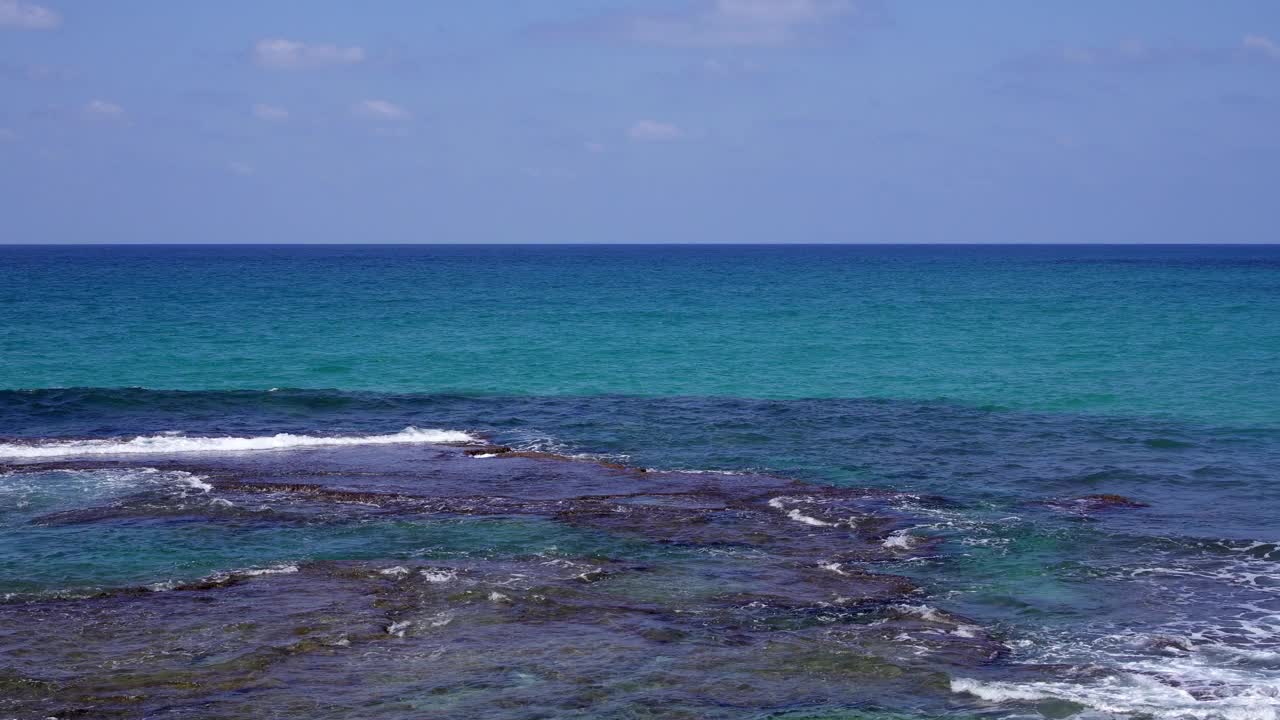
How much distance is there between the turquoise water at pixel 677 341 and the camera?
125 feet

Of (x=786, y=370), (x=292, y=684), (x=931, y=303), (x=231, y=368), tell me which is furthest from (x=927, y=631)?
(x=931, y=303)

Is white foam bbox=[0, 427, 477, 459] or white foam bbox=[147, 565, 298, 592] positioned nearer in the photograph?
white foam bbox=[147, 565, 298, 592]

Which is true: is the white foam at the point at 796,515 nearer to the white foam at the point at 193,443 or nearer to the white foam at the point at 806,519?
the white foam at the point at 806,519

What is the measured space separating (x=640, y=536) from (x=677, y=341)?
110 ft

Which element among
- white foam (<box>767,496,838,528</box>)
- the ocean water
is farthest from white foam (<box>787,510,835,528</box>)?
the ocean water

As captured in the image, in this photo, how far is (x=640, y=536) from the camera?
1875cm

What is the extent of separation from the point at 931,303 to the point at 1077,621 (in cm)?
6250

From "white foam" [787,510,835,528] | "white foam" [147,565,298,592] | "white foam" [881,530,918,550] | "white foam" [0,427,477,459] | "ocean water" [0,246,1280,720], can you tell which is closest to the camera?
"ocean water" [0,246,1280,720]

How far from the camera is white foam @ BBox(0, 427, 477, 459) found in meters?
25.6

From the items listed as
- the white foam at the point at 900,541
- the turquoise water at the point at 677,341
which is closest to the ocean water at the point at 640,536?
the white foam at the point at 900,541

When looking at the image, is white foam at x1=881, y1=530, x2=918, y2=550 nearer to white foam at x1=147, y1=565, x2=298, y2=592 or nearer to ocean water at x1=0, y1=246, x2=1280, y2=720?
ocean water at x1=0, y1=246, x2=1280, y2=720

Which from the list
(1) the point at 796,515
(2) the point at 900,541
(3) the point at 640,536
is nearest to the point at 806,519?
(1) the point at 796,515

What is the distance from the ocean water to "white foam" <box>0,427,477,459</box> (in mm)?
157

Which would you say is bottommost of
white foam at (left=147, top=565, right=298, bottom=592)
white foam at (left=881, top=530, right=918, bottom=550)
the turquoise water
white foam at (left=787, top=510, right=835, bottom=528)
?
white foam at (left=147, top=565, right=298, bottom=592)
